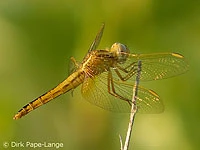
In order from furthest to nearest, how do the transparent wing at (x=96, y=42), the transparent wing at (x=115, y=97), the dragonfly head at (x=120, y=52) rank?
the transparent wing at (x=96, y=42)
the dragonfly head at (x=120, y=52)
the transparent wing at (x=115, y=97)

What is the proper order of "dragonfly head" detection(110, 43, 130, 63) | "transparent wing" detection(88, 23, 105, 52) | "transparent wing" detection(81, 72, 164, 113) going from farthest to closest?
"transparent wing" detection(88, 23, 105, 52) < "dragonfly head" detection(110, 43, 130, 63) < "transparent wing" detection(81, 72, 164, 113)

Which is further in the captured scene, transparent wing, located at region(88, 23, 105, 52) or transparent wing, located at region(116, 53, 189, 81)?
transparent wing, located at region(88, 23, 105, 52)

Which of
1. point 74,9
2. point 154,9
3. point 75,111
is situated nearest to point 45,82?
point 75,111

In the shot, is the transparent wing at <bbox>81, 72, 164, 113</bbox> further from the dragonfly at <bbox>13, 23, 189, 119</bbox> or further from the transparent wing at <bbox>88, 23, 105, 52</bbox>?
the transparent wing at <bbox>88, 23, 105, 52</bbox>

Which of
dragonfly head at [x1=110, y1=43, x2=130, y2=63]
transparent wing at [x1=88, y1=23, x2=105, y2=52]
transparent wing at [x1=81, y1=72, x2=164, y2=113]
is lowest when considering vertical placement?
transparent wing at [x1=81, y1=72, x2=164, y2=113]

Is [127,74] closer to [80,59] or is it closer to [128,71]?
[128,71]

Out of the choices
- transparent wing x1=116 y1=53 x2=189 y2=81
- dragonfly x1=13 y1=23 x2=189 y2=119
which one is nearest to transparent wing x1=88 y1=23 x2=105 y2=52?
dragonfly x1=13 y1=23 x2=189 y2=119

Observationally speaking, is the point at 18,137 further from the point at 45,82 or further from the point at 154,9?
the point at 154,9

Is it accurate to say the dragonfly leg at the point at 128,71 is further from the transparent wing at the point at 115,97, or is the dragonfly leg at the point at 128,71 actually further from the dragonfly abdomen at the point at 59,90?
the dragonfly abdomen at the point at 59,90

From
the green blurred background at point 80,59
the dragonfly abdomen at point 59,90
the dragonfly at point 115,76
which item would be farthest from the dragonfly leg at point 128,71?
the green blurred background at point 80,59
